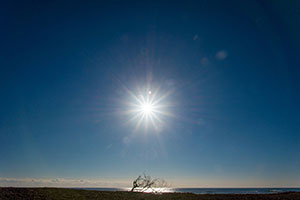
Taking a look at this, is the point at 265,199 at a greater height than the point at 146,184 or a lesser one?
lesser

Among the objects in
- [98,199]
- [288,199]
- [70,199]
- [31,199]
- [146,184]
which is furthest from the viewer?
[146,184]

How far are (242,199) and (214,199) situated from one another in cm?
406

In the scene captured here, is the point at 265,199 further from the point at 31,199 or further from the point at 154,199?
Answer: the point at 31,199

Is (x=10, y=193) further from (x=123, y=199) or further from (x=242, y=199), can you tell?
(x=242, y=199)

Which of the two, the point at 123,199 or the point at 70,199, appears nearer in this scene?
the point at 70,199

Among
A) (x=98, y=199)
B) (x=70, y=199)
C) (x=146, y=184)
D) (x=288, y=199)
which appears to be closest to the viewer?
(x=70, y=199)

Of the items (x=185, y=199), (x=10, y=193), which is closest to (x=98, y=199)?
(x=10, y=193)

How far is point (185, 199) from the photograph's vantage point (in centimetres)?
2866

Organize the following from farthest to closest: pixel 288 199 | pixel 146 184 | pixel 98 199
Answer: pixel 146 184, pixel 288 199, pixel 98 199

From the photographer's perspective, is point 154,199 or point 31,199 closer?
point 31,199

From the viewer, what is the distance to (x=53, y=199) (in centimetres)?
2266

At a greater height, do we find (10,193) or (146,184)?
(146,184)

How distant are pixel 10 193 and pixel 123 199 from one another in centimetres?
1325

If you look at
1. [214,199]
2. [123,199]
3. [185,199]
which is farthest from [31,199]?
[214,199]
